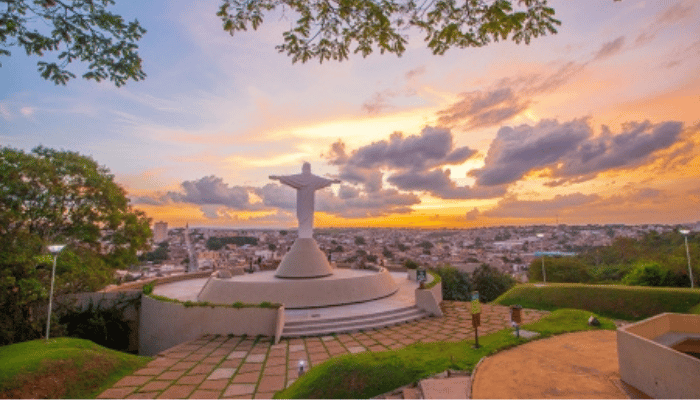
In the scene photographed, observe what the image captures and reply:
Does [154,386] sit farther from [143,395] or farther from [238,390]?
[238,390]

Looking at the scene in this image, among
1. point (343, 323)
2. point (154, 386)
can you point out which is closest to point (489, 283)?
point (343, 323)

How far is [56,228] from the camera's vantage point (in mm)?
14961

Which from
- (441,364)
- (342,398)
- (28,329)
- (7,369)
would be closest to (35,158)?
(28,329)

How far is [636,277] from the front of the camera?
17531mm

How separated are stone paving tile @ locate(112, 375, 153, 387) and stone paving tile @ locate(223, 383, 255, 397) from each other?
223cm

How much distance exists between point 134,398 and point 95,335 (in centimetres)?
903

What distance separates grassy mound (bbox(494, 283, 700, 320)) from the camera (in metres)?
13.9

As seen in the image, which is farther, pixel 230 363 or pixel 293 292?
pixel 293 292

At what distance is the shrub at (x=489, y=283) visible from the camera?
2467 centimetres

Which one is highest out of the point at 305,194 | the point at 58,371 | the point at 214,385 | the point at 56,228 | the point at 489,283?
the point at 305,194

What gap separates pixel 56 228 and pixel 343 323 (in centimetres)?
1309

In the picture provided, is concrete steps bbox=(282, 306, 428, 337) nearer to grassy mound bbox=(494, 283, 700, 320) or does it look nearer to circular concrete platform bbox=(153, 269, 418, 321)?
circular concrete platform bbox=(153, 269, 418, 321)

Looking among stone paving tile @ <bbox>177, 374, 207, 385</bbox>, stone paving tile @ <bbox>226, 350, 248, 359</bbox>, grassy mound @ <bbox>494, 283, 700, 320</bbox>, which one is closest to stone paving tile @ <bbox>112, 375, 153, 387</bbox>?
stone paving tile @ <bbox>177, 374, 207, 385</bbox>

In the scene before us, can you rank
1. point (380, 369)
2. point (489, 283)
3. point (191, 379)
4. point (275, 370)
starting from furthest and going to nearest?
1. point (489, 283)
2. point (275, 370)
3. point (191, 379)
4. point (380, 369)
